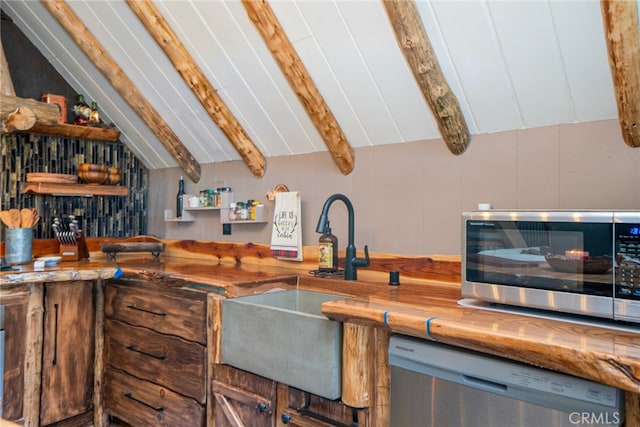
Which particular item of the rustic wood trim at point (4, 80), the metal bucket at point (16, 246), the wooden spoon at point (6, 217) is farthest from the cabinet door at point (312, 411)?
the rustic wood trim at point (4, 80)

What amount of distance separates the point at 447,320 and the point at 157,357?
163 centimetres

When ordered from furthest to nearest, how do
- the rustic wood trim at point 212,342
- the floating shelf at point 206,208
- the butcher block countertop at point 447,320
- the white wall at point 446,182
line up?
the floating shelf at point 206,208 < the rustic wood trim at point 212,342 < the white wall at point 446,182 < the butcher block countertop at point 447,320

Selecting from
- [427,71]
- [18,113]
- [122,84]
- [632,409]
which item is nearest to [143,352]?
[18,113]

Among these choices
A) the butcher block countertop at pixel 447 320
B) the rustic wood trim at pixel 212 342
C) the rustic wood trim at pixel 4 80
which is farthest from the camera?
the rustic wood trim at pixel 4 80

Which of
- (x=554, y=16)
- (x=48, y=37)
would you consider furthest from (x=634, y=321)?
(x=48, y=37)

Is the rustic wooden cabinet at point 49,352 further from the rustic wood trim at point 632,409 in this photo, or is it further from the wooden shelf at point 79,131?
the rustic wood trim at point 632,409

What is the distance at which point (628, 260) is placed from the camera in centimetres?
129

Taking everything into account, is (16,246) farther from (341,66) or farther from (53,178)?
(341,66)

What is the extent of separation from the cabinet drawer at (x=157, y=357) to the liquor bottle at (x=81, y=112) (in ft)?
4.82

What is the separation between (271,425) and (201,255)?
1747mm

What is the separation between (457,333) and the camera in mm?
1310

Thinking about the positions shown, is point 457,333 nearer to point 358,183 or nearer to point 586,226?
point 586,226

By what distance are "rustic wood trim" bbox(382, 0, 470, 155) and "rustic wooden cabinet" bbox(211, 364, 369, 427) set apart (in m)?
1.18

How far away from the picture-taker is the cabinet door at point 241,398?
1.87 meters
